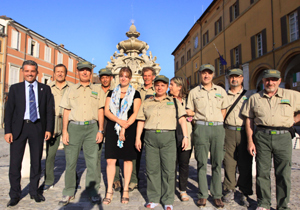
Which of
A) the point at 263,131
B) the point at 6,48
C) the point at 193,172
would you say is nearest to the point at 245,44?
the point at 193,172

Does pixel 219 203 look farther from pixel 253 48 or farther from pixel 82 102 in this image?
pixel 253 48

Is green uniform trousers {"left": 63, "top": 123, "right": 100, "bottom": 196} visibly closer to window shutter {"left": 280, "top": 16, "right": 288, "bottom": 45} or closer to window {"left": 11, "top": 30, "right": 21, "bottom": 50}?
window shutter {"left": 280, "top": 16, "right": 288, "bottom": 45}

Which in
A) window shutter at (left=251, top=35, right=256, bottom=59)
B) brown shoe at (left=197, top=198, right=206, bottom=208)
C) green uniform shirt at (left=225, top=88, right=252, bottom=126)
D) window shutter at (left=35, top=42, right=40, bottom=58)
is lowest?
brown shoe at (left=197, top=198, right=206, bottom=208)

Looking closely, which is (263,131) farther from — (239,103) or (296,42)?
(296,42)

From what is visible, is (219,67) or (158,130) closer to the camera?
(158,130)

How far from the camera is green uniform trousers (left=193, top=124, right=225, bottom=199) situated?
3.76 meters

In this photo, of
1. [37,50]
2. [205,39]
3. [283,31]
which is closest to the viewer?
[283,31]

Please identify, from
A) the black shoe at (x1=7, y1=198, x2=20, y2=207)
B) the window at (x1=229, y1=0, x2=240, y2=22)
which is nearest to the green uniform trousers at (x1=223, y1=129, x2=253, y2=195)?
the black shoe at (x1=7, y1=198, x2=20, y2=207)

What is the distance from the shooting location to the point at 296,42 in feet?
50.6

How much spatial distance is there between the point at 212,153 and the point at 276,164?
0.91 m

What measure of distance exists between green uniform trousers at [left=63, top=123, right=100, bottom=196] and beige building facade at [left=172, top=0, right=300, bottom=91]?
24.4ft

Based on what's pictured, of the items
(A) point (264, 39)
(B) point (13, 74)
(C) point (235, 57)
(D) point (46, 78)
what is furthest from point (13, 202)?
(D) point (46, 78)

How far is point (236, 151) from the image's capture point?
161 inches

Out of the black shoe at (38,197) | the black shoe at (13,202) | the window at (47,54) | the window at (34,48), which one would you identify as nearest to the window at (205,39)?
the window at (47,54)
